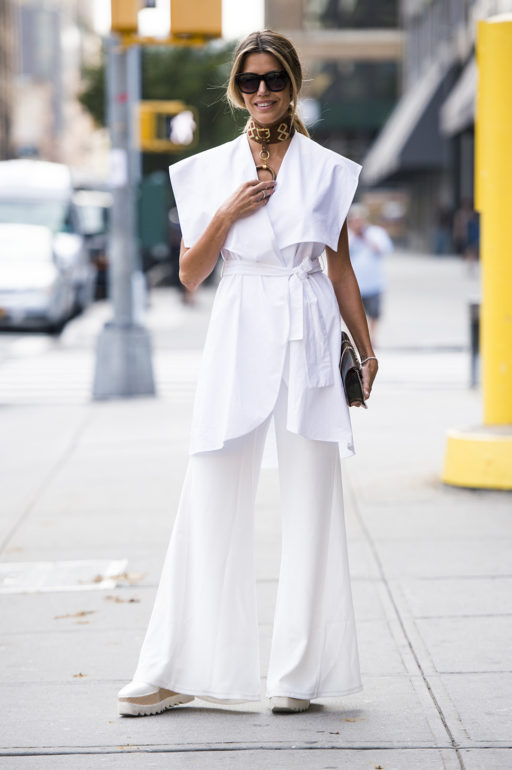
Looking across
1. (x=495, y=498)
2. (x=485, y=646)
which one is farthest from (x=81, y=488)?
(x=485, y=646)

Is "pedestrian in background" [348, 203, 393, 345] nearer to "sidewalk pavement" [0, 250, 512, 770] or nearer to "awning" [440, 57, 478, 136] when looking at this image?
"sidewalk pavement" [0, 250, 512, 770]

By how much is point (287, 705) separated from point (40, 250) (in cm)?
2020

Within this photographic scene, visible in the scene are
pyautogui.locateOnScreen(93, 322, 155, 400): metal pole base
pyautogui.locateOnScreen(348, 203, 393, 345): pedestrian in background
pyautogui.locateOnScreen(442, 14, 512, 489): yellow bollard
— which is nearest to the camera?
pyautogui.locateOnScreen(442, 14, 512, 489): yellow bollard

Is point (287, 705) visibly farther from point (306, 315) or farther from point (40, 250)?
point (40, 250)

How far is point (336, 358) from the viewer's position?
422 cm

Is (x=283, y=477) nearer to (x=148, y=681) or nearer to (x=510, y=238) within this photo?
(x=148, y=681)

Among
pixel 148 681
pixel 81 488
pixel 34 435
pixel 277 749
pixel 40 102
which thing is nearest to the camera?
pixel 277 749

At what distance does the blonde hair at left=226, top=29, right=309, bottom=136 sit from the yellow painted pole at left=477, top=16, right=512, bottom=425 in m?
4.05

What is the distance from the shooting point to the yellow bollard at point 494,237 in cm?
804

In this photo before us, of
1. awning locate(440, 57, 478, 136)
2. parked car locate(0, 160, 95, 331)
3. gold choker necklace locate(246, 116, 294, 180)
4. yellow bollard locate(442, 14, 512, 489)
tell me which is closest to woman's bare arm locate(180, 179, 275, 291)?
gold choker necklace locate(246, 116, 294, 180)

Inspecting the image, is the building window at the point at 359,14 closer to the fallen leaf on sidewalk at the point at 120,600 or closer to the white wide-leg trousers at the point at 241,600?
the fallen leaf on sidewalk at the point at 120,600

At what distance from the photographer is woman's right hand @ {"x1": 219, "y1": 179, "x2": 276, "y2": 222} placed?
4070 millimetres

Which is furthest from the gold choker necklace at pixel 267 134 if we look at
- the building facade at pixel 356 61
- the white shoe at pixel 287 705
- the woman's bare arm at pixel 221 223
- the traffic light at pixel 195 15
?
the building facade at pixel 356 61

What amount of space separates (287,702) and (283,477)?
2.18 feet
